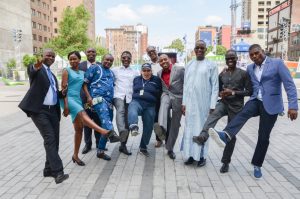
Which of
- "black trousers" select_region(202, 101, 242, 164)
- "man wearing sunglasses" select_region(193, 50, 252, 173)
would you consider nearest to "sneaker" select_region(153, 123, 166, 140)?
"man wearing sunglasses" select_region(193, 50, 252, 173)

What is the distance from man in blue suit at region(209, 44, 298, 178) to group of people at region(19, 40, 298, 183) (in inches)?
0.5

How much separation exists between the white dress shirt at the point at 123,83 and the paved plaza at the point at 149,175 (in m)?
1.14

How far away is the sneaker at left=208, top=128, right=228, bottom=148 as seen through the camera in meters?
4.42

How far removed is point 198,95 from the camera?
4.93 meters

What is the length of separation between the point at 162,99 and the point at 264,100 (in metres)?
1.76

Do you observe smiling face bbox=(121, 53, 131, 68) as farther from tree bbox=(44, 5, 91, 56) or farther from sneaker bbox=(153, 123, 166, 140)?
tree bbox=(44, 5, 91, 56)

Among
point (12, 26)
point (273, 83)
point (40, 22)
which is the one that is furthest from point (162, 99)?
point (40, 22)

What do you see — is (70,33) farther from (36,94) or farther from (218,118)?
(218,118)

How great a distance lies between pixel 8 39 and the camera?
52.2m

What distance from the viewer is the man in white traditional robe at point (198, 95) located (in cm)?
487

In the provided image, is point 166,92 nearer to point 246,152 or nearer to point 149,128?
point 149,128

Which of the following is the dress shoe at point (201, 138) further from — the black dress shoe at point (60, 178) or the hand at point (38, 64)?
the hand at point (38, 64)

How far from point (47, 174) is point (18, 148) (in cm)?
205

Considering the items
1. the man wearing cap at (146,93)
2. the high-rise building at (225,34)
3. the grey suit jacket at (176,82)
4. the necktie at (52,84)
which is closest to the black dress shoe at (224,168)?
the grey suit jacket at (176,82)
